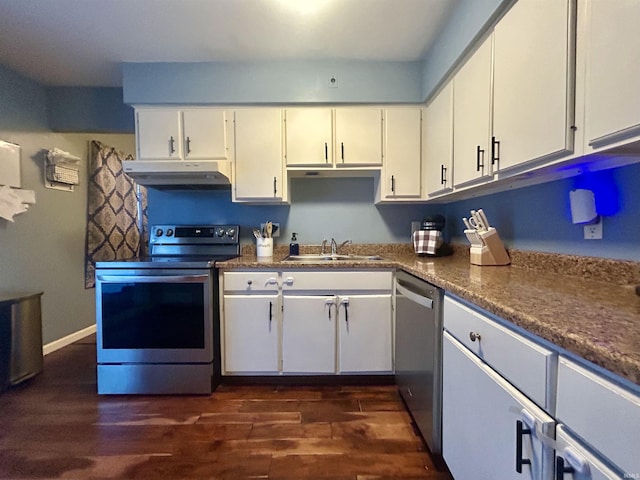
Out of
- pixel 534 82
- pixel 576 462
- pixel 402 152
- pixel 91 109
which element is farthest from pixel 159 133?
pixel 576 462

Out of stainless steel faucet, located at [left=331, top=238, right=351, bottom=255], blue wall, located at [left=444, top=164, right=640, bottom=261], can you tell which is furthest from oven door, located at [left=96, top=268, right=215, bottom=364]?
blue wall, located at [left=444, top=164, right=640, bottom=261]

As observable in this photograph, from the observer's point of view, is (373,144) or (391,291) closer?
(391,291)

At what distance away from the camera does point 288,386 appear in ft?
7.34

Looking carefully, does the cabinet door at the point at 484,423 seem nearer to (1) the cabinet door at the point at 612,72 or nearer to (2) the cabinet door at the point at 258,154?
(1) the cabinet door at the point at 612,72

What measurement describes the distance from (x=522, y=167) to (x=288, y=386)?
1.90 m

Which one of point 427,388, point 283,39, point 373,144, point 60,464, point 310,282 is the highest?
point 283,39

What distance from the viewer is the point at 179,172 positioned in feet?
7.41

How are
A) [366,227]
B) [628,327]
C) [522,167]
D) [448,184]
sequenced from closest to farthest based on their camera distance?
1. [628,327]
2. [522,167]
3. [448,184]
4. [366,227]

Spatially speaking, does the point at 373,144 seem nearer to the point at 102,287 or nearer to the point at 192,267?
the point at 192,267

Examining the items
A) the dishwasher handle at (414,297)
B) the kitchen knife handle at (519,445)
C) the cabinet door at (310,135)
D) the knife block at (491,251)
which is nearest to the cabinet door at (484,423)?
the kitchen knife handle at (519,445)

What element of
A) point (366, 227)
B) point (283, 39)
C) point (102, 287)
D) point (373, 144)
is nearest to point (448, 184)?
point (373, 144)

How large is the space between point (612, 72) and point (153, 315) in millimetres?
2404

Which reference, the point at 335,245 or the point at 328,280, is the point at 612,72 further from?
the point at 335,245

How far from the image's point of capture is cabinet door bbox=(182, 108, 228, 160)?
2449 mm
